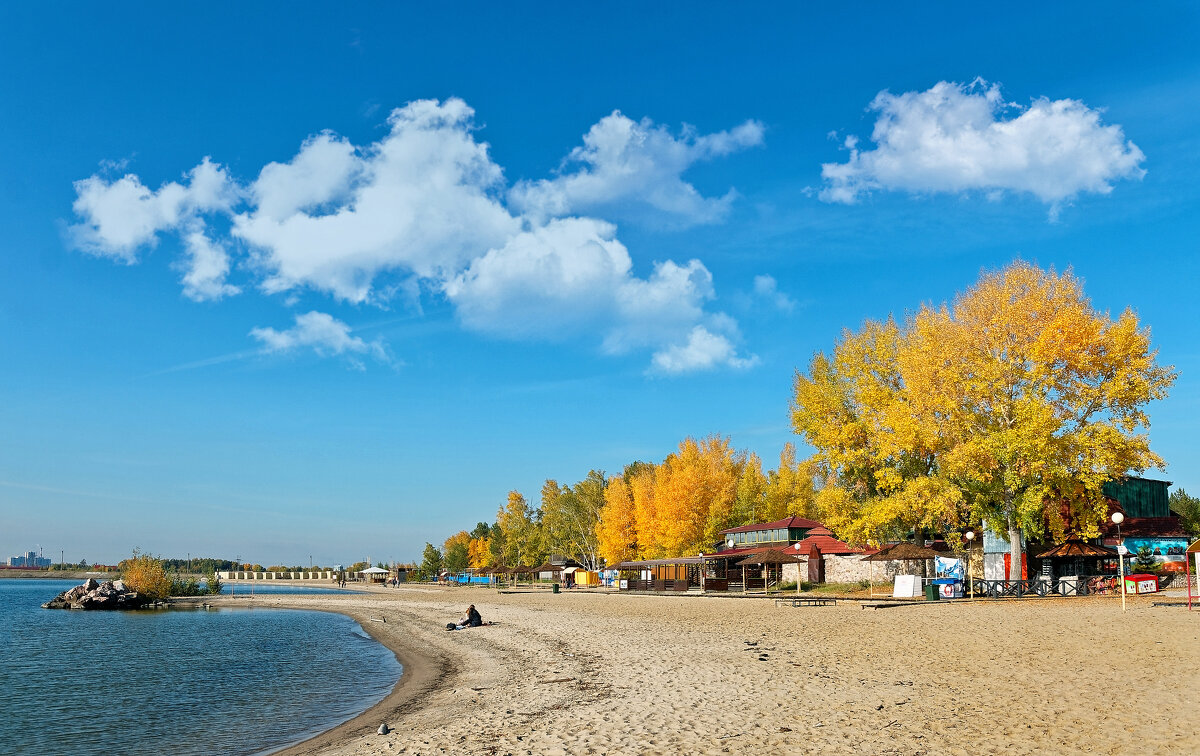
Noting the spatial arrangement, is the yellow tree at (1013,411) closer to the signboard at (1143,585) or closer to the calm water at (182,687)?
the signboard at (1143,585)

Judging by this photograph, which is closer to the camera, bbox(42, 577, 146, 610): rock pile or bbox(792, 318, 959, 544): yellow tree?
bbox(792, 318, 959, 544): yellow tree

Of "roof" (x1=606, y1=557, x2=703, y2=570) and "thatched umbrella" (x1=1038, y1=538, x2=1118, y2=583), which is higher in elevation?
"thatched umbrella" (x1=1038, y1=538, x2=1118, y2=583)

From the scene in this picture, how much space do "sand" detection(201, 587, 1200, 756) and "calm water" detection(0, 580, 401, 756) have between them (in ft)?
6.63

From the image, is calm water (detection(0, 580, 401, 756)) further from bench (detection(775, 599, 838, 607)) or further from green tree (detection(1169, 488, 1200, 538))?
green tree (detection(1169, 488, 1200, 538))

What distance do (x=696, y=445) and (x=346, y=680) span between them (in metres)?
60.6

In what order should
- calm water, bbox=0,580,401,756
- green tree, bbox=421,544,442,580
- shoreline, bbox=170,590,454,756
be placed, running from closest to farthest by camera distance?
shoreline, bbox=170,590,454,756 → calm water, bbox=0,580,401,756 → green tree, bbox=421,544,442,580

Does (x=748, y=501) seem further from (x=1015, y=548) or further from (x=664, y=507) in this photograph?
(x=1015, y=548)

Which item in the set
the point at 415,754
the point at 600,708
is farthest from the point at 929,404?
the point at 415,754

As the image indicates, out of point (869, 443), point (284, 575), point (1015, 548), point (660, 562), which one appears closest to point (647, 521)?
point (660, 562)

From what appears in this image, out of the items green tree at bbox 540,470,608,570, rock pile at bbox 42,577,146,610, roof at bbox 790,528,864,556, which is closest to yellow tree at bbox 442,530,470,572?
green tree at bbox 540,470,608,570

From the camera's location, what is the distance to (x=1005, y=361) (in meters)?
36.0

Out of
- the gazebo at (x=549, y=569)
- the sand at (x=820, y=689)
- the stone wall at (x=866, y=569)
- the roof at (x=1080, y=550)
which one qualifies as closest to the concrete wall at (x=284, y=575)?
the gazebo at (x=549, y=569)

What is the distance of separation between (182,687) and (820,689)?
2024cm

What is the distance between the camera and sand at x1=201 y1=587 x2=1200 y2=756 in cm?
1050
